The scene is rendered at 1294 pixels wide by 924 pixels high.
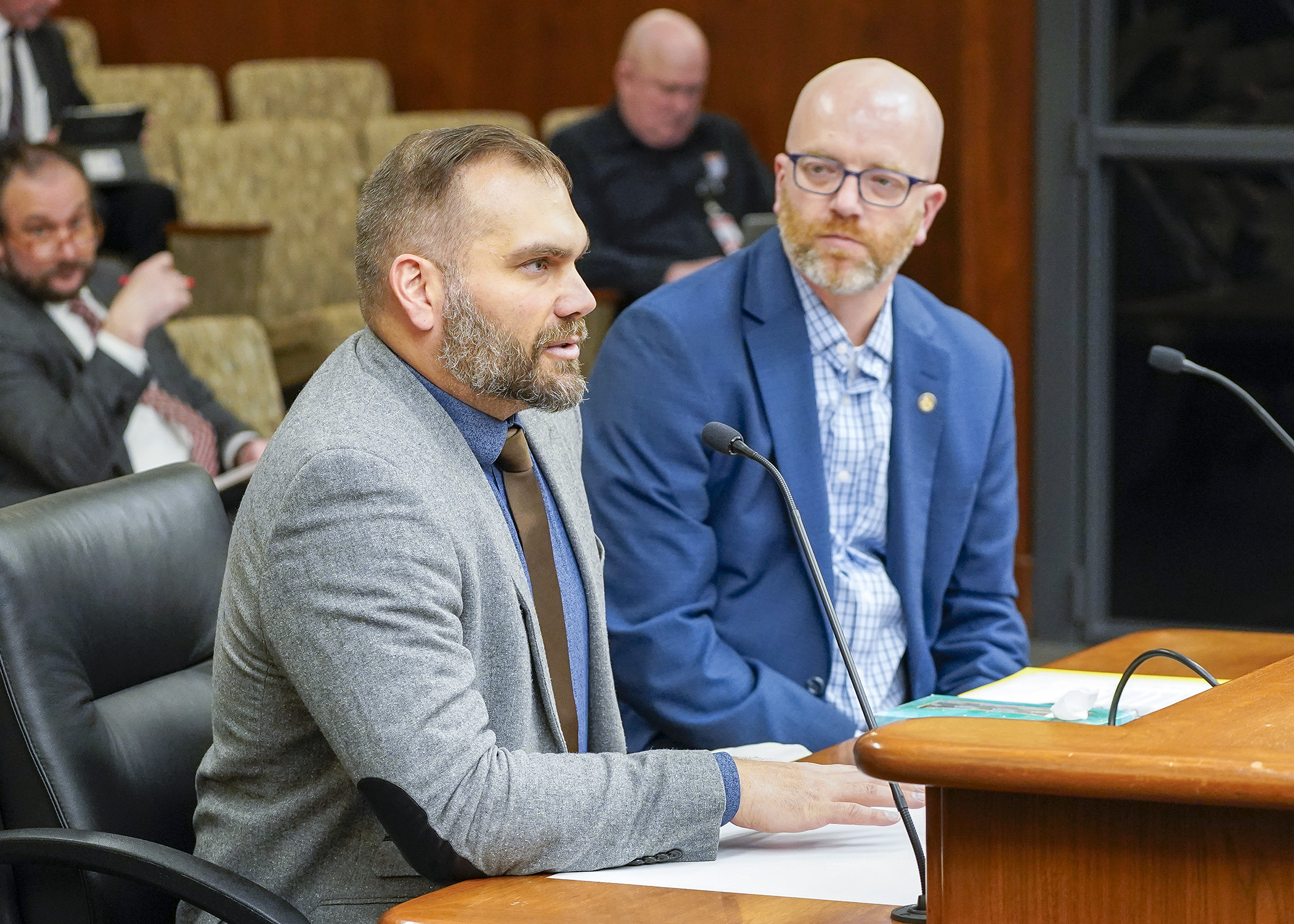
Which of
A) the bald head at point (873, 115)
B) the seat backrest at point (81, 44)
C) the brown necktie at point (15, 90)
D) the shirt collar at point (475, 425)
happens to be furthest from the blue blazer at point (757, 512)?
the seat backrest at point (81, 44)

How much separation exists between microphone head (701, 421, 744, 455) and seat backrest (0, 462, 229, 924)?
0.51m

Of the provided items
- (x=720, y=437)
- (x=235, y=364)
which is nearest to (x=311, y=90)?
(x=235, y=364)

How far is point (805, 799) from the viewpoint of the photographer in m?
1.32

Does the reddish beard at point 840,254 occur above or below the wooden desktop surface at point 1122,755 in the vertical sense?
above

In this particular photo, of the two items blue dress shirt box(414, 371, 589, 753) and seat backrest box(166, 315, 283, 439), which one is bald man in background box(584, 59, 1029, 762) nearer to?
blue dress shirt box(414, 371, 589, 753)

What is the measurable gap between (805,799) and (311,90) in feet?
15.9

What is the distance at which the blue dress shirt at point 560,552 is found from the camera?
131 centimetres

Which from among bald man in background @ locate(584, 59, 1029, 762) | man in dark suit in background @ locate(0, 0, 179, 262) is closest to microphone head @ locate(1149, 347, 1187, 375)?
bald man in background @ locate(584, 59, 1029, 762)

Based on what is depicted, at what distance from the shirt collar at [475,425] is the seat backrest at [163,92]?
428 cm

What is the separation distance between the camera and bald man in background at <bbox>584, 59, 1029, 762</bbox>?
6.10 ft

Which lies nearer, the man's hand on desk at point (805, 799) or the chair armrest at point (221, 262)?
the man's hand on desk at point (805, 799)

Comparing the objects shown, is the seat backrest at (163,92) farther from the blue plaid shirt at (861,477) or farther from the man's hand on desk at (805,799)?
the man's hand on desk at (805,799)

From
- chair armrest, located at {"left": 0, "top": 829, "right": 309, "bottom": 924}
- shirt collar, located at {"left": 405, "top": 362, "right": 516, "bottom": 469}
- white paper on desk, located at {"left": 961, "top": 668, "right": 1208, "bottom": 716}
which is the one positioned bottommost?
white paper on desk, located at {"left": 961, "top": 668, "right": 1208, "bottom": 716}

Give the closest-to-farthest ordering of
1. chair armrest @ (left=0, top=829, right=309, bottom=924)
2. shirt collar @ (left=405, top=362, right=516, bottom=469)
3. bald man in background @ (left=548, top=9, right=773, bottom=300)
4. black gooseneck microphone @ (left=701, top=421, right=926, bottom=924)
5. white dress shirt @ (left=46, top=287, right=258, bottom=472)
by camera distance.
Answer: black gooseneck microphone @ (left=701, top=421, right=926, bottom=924) → chair armrest @ (left=0, top=829, right=309, bottom=924) → shirt collar @ (left=405, top=362, right=516, bottom=469) → white dress shirt @ (left=46, top=287, right=258, bottom=472) → bald man in background @ (left=548, top=9, right=773, bottom=300)
